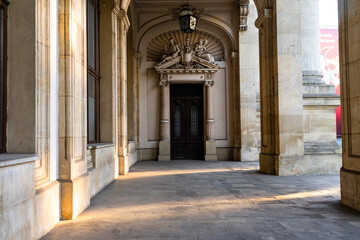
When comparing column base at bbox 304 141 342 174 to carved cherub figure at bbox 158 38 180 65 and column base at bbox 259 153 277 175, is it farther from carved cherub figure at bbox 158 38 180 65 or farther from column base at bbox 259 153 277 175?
carved cherub figure at bbox 158 38 180 65

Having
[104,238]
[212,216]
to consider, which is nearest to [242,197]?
[212,216]

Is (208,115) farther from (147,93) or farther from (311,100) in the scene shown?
(311,100)

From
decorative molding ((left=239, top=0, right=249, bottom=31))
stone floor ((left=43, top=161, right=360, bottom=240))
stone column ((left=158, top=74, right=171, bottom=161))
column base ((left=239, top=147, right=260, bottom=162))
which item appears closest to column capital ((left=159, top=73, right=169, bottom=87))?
stone column ((left=158, top=74, right=171, bottom=161))

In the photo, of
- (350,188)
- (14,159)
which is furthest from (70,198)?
(350,188)

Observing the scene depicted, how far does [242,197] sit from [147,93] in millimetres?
9496

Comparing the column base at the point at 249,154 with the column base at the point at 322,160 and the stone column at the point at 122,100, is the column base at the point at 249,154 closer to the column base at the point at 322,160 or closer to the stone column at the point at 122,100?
the column base at the point at 322,160

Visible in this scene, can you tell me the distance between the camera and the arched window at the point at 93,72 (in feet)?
23.5

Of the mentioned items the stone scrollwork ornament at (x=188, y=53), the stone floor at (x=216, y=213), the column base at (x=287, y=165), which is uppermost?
the stone scrollwork ornament at (x=188, y=53)

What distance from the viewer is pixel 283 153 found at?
28.0 ft

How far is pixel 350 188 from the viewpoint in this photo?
16.2ft

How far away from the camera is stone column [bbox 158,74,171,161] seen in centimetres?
1406

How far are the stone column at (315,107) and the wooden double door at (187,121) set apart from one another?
19.7ft

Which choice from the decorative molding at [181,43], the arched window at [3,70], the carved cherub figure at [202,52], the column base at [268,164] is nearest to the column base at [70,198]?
the arched window at [3,70]

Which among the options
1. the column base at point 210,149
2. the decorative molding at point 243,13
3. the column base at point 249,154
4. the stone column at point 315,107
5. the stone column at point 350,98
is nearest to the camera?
the stone column at point 350,98
